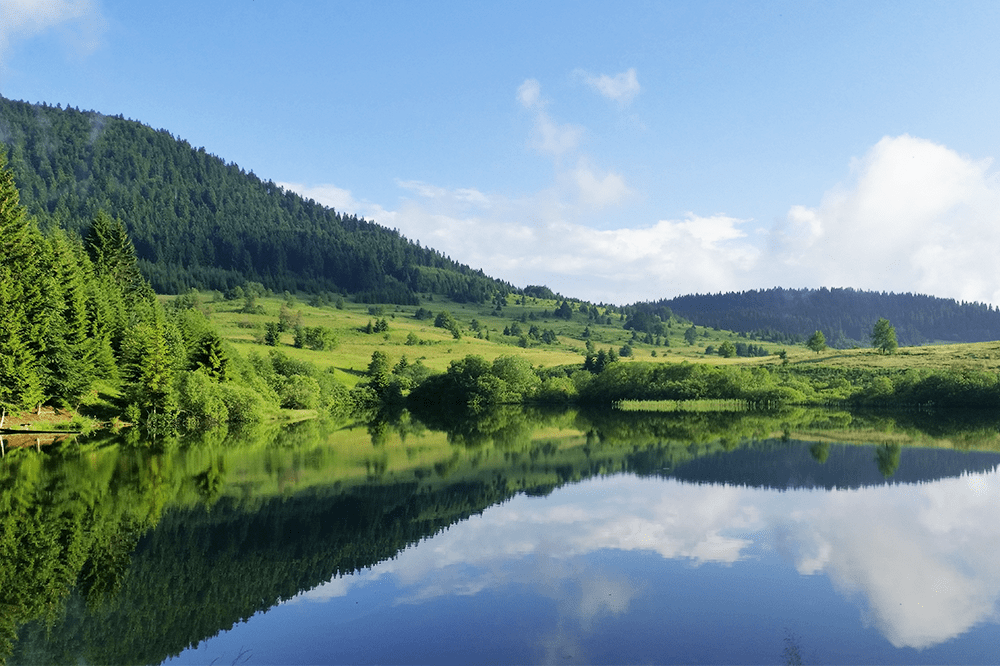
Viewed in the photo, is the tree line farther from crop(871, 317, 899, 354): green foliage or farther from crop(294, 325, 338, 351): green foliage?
crop(871, 317, 899, 354): green foliage

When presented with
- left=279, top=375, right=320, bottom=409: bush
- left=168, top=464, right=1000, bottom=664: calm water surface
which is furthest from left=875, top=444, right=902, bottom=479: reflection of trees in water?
left=279, top=375, right=320, bottom=409: bush

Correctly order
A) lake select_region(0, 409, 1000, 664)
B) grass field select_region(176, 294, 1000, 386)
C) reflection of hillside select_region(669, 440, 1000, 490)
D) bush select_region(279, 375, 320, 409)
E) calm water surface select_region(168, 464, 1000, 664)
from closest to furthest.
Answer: calm water surface select_region(168, 464, 1000, 664), lake select_region(0, 409, 1000, 664), reflection of hillside select_region(669, 440, 1000, 490), bush select_region(279, 375, 320, 409), grass field select_region(176, 294, 1000, 386)

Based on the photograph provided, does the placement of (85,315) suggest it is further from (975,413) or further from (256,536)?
(975,413)

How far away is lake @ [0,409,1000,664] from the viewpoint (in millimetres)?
16766

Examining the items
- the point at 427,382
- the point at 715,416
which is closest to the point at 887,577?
the point at 715,416

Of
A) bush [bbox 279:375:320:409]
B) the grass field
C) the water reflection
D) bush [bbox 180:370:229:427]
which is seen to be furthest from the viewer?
the grass field

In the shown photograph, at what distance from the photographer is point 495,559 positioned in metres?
24.4

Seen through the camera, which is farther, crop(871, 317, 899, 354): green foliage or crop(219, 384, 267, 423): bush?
crop(871, 317, 899, 354): green foliage

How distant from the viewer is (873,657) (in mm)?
15680

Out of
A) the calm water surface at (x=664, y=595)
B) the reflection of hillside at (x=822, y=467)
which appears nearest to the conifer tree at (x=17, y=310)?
the calm water surface at (x=664, y=595)

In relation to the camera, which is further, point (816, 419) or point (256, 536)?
point (816, 419)

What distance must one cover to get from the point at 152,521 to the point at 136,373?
145ft

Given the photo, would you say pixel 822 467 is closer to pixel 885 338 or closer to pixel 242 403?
pixel 242 403

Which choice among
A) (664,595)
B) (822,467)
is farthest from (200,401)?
(664,595)
